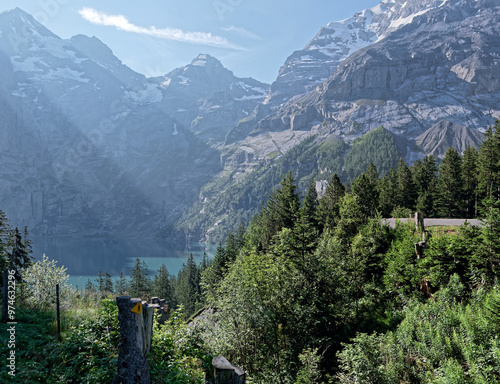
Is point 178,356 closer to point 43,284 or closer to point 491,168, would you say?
point 43,284

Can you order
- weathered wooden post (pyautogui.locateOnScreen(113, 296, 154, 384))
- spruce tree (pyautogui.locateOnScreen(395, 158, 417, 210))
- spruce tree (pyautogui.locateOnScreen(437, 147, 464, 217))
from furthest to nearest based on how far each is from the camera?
spruce tree (pyautogui.locateOnScreen(395, 158, 417, 210)), spruce tree (pyautogui.locateOnScreen(437, 147, 464, 217)), weathered wooden post (pyautogui.locateOnScreen(113, 296, 154, 384))

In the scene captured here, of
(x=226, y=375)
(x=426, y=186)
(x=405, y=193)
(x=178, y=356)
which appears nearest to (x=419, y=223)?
(x=178, y=356)

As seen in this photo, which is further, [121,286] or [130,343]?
[121,286]

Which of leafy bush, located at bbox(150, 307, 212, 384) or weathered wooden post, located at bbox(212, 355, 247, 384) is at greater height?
weathered wooden post, located at bbox(212, 355, 247, 384)

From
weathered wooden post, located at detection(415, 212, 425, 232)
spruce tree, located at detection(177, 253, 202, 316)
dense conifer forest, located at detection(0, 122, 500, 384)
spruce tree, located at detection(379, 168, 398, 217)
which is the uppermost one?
spruce tree, located at detection(379, 168, 398, 217)

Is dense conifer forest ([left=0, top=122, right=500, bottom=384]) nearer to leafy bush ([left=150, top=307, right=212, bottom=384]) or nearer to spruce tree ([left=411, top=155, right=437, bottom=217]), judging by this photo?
leafy bush ([left=150, top=307, right=212, bottom=384])

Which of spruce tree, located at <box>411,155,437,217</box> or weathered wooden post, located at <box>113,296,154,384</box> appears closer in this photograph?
weathered wooden post, located at <box>113,296,154,384</box>

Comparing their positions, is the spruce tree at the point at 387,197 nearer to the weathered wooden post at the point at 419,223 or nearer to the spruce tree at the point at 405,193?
the spruce tree at the point at 405,193

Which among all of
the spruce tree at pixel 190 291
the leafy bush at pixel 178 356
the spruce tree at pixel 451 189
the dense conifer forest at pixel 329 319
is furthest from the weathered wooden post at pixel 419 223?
the spruce tree at pixel 190 291

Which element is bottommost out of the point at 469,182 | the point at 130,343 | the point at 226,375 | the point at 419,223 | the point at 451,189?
the point at 226,375

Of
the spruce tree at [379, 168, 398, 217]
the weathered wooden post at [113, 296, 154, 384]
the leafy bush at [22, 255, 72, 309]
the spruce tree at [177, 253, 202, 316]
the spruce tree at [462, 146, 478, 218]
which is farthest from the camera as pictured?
the spruce tree at [177, 253, 202, 316]

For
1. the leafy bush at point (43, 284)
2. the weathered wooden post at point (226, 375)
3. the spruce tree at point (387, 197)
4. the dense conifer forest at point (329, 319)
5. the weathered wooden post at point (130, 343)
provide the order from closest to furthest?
the weathered wooden post at point (226, 375) → the weathered wooden post at point (130, 343) → the dense conifer forest at point (329, 319) → the leafy bush at point (43, 284) → the spruce tree at point (387, 197)

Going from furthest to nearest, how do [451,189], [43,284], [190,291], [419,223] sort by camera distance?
[190,291] < [451,189] < [419,223] < [43,284]

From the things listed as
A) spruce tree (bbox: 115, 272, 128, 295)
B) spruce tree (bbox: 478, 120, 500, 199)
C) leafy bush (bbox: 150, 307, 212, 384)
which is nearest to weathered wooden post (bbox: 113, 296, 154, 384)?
Answer: leafy bush (bbox: 150, 307, 212, 384)
